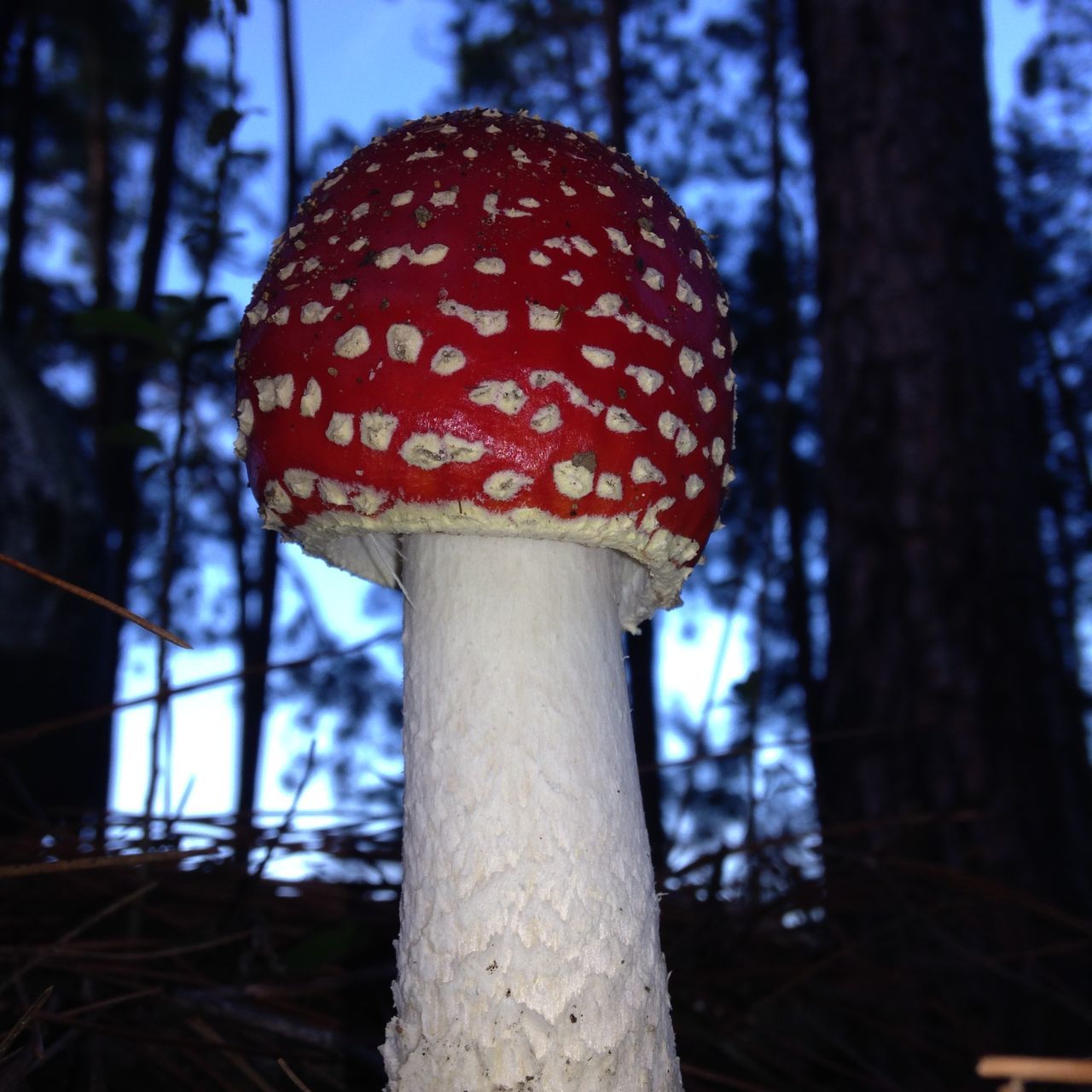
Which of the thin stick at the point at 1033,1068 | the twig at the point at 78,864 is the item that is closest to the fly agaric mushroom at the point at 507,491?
the twig at the point at 78,864

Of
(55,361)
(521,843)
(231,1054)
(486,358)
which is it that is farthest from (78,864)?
(55,361)

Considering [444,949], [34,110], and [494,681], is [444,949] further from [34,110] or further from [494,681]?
[34,110]

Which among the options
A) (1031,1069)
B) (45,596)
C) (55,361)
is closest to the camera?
(1031,1069)

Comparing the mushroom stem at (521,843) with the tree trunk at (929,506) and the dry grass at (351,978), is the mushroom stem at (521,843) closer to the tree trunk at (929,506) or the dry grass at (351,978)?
the dry grass at (351,978)

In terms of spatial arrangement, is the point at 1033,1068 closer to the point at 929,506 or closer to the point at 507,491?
the point at 507,491

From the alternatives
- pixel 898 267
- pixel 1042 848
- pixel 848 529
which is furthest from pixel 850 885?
pixel 898 267
